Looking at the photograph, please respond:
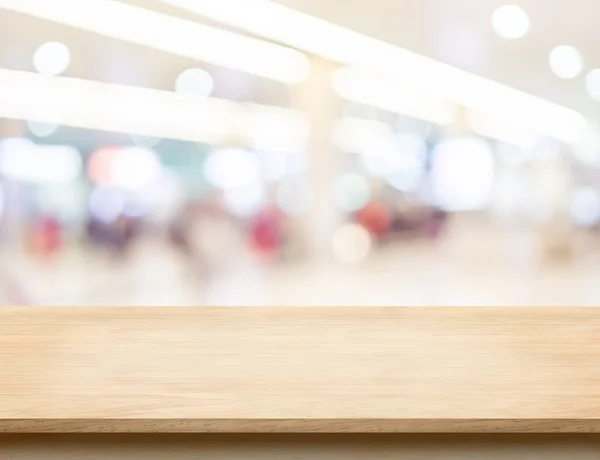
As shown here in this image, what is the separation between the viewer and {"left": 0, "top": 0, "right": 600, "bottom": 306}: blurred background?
1370 millimetres

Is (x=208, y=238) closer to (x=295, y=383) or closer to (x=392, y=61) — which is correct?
(x=392, y=61)

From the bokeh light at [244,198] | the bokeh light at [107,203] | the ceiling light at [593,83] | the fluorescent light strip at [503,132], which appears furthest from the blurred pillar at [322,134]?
the ceiling light at [593,83]

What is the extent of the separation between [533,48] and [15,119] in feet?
3.49

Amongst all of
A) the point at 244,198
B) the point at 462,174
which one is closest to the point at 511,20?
the point at 462,174

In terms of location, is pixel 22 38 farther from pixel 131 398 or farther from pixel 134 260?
pixel 131 398

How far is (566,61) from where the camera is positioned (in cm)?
136

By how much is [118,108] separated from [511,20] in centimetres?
83

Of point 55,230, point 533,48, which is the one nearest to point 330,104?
point 533,48

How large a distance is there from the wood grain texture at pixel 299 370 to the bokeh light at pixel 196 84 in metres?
0.94

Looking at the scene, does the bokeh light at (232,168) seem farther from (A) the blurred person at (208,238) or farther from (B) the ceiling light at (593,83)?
(B) the ceiling light at (593,83)

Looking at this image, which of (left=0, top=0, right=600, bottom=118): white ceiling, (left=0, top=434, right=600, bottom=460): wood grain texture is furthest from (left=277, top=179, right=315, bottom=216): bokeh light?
(left=0, top=434, right=600, bottom=460): wood grain texture

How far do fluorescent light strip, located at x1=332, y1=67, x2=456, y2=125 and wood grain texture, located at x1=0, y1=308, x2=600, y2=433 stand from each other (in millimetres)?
916

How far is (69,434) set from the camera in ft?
1.39

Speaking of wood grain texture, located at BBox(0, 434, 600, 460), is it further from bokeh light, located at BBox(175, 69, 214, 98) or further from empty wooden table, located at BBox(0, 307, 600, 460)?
bokeh light, located at BBox(175, 69, 214, 98)
